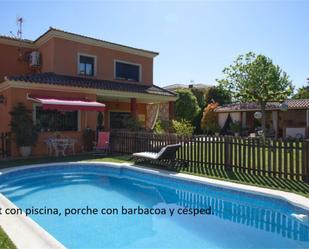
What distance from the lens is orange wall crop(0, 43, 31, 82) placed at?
96.6 feet

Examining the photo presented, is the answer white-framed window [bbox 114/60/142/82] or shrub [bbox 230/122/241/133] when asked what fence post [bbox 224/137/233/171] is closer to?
white-framed window [bbox 114/60/142/82]

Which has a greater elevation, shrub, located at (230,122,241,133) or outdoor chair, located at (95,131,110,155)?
shrub, located at (230,122,241,133)

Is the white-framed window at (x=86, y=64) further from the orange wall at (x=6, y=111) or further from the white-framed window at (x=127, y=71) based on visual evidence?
the orange wall at (x=6, y=111)

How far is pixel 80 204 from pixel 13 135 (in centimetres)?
1180

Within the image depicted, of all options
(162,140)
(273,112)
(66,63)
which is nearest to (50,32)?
(66,63)

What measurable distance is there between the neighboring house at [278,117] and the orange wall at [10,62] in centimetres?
3219

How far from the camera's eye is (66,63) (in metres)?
28.3

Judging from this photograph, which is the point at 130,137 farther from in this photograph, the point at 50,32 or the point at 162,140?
the point at 50,32

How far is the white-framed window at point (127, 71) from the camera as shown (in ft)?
107

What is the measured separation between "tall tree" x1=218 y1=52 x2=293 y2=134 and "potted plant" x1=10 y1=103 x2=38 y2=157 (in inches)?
1038

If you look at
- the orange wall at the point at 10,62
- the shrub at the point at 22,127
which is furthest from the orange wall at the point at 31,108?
the orange wall at the point at 10,62

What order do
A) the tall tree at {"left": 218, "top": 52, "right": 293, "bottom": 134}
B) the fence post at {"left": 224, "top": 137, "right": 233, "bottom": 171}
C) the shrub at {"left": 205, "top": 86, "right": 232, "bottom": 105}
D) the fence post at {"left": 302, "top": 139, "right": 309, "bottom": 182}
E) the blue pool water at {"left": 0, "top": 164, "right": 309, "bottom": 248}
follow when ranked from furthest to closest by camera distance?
the shrub at {"left": 205, "top": 86, "right": 232, "bottom": 105} → the tall tree at {"left": 218, "top": 52, "right": 293, "bottom": 134} → the fence post at {"left": 224, "top": 137, "right": 233, "bottom": 171} → the fence post at {"left": 302, "top": 139, "right": 309, "bottom": 182} → the blue pool water at {"left": 0, "top": 164, "right": 309, "bottom": 248}

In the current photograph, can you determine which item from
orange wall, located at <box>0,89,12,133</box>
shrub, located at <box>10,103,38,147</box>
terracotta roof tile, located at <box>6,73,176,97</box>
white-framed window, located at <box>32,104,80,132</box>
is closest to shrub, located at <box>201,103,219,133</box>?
terracotta roof tile, located at <box>6,73,176,97</box>

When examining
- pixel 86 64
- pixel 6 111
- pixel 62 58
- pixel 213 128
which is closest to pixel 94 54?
pixel 86 64
